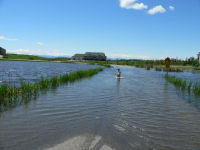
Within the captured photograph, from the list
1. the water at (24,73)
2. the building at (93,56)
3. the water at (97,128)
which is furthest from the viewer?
the building at (93,56)

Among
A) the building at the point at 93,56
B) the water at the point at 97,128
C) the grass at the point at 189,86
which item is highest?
the building at the point at 93,56

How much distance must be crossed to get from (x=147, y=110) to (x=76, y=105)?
4327 mm

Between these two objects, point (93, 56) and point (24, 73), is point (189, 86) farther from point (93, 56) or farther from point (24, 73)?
Result: point (93, 56)

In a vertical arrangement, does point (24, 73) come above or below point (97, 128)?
above

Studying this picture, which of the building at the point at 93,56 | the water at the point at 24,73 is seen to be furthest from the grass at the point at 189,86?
the building at the point at 93,56

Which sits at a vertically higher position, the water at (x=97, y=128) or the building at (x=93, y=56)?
the building at (x=93, y=56)

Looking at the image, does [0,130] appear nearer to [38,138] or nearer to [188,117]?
[38,138]

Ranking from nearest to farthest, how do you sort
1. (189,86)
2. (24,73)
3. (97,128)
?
(97,128)
(189,86)
(24,73)

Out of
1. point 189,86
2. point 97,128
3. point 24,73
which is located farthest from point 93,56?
point 97,128

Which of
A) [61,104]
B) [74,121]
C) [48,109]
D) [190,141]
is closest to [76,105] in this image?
[61,104]

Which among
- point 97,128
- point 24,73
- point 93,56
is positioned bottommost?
point 97,128

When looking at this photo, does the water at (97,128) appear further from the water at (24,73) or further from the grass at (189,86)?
the grass at (189,86)

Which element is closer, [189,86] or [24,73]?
[189,86]

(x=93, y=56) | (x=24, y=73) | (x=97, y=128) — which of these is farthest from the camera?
(x=93, y=56)
